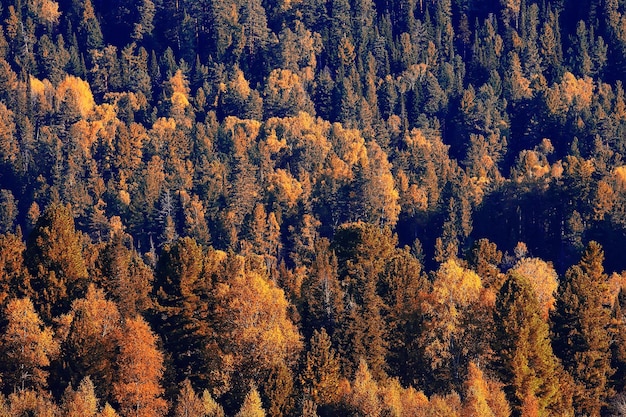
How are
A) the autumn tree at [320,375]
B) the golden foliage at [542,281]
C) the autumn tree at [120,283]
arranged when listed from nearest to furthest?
the autumn tree at [320,375]
the autumn tree at [120,283]
the golden foliage at [542,281]

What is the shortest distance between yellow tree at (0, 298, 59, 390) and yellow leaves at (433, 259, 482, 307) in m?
25.0

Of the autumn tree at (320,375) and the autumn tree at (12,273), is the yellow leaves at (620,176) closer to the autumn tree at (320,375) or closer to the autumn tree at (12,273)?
the autumn tree at (12,273)

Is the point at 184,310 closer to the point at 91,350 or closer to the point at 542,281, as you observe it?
the point at 91,350

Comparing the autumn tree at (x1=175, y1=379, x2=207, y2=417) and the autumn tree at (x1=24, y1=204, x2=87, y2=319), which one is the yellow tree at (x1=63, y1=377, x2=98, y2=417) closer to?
the autumn tree at (x1=175, y1=379, x2=207, y2=417)

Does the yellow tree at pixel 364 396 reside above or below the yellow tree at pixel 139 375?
below

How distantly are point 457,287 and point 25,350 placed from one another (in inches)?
1104

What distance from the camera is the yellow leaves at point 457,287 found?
3950 inches

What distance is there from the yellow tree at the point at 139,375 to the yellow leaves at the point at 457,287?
19.2 m

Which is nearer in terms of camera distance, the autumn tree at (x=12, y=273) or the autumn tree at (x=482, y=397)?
the autumn tree at (x=482, y=397)

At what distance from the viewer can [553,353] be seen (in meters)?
102

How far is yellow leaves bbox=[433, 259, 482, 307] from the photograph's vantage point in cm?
10032

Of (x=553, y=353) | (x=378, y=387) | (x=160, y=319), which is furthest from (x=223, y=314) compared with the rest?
(x=553, y=353)

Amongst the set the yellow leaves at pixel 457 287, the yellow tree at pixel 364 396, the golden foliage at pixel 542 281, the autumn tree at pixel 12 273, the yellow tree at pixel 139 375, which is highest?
the autumn tree at pixel 12 273

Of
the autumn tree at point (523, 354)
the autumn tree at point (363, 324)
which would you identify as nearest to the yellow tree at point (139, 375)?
the autumn tree at point (363, 324)
